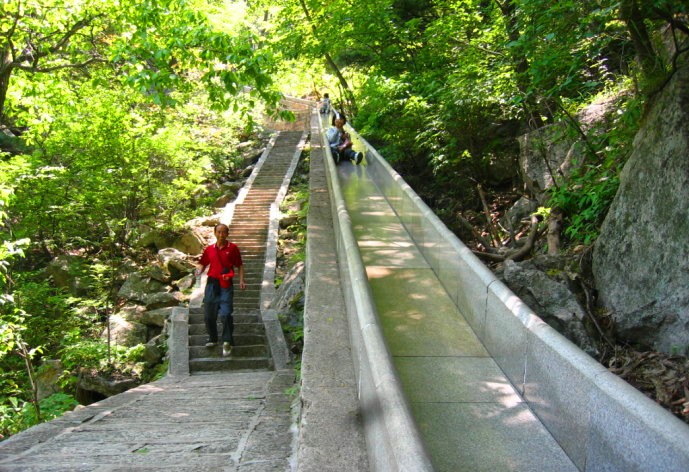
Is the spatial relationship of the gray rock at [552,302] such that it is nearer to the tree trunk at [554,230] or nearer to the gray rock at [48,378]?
the tree trunk at [554,230]

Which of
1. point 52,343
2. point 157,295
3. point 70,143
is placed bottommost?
point 52,343

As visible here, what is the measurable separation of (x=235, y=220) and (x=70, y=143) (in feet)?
15.3

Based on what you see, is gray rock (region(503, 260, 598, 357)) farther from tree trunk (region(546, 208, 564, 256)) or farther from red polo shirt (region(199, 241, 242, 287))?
red polo shirt (region(199, 241, 242, 287))

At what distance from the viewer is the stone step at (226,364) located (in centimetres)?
902

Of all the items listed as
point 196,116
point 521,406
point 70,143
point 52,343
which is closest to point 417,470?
point 521,406

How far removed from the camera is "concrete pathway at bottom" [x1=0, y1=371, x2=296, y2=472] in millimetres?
3955

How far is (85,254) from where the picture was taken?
16.8 m

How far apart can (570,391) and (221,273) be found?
576cm

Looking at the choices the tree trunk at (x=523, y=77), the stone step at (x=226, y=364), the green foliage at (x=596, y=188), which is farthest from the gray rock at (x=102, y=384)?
the tree trunk at (x=523, y=77)

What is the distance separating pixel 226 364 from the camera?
357 inches

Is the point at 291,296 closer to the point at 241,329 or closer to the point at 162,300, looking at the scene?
the point at 241,329

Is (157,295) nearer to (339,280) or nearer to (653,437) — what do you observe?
(339,280)

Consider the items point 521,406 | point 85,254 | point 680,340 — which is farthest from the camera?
point 85,254

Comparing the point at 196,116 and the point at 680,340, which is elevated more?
the point at 196,116
